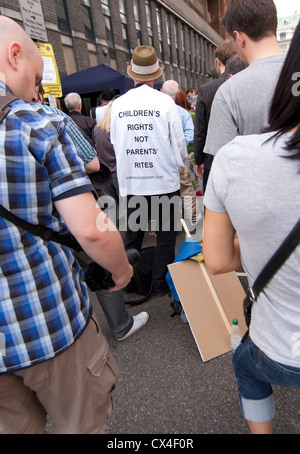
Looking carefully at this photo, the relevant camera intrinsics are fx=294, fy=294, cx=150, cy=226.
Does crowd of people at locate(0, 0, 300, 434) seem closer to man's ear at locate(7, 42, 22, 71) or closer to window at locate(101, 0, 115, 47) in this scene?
man's ear at locate(7, 42, 22, 71)

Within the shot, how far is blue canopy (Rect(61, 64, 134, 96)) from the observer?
28.0 feet

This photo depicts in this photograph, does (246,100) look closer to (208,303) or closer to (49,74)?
(208,303)

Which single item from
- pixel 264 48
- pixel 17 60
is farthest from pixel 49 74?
pixel 17 60

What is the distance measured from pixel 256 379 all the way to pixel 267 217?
70 cm

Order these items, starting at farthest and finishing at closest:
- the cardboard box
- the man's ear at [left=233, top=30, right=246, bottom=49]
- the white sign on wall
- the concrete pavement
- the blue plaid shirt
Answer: the white sign on wall < the cardboard box < the man's ear at [left=233, top=30, right=246, bottom=49] < the concrete pavement < the blue plaid shirt

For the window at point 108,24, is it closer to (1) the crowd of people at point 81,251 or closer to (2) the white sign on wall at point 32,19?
(2) the white sign on wall at point 32,19

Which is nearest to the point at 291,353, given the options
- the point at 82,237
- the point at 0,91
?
the point at 82,237

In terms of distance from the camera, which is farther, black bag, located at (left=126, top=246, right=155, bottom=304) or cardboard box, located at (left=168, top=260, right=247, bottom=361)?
black bag, located at (left=126, top=246, right=155, bottom=304)

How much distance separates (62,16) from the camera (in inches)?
464

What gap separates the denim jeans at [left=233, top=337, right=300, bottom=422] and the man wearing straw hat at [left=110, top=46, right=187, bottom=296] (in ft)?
5.78

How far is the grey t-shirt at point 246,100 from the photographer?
1724mm

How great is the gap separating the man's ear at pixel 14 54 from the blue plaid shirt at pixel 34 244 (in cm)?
9

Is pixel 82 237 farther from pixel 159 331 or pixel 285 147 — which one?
pixel 159 331

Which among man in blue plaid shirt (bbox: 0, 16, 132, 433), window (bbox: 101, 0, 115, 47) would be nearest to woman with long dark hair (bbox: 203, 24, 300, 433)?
man in blue plaid shirt (bbox: 0, 16, 132, 433)
